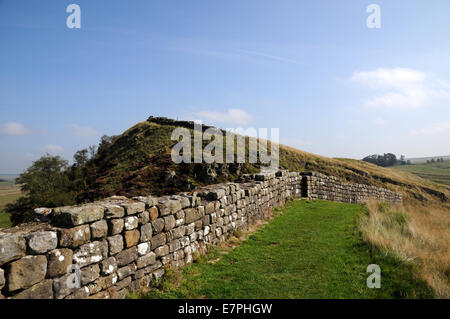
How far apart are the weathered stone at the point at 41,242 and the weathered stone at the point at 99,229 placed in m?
0.67

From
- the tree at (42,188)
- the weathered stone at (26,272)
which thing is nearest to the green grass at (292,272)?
the weathered stone at (26,272)

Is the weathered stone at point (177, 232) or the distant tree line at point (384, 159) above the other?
the distant tree line at point (384, 159)

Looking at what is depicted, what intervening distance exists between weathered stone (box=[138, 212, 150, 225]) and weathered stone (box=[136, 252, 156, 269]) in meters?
0.73

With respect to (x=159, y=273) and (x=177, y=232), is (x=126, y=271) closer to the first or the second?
(x=159, y=273)

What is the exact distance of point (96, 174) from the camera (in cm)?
3703

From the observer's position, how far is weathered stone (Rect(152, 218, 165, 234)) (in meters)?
6.69

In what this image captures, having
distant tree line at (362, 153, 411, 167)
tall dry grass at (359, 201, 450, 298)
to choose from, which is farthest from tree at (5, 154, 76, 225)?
distant tree line at (362, 153, 411, 167)

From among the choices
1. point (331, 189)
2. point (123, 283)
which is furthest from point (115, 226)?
point (331, 189)

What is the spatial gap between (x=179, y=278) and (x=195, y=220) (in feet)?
6.47

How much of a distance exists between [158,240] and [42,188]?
3333 centimetres

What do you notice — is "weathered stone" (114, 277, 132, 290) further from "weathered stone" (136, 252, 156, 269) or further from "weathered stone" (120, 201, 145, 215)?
"weathered stone" (120, 201, 145, 215)

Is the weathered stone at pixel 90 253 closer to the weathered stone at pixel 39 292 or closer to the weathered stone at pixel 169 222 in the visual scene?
the weathered stone at pixel 39 292

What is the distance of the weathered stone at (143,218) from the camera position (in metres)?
6.32
